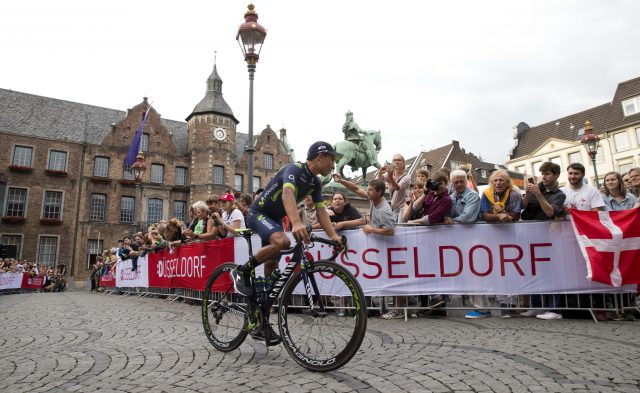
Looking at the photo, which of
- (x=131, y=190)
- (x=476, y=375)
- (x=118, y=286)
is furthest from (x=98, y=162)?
(x=476, y=375)

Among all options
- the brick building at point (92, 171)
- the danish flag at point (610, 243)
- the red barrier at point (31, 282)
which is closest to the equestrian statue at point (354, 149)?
the danish flag at point (610, 243)

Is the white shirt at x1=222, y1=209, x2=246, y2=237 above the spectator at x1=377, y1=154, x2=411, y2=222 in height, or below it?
below

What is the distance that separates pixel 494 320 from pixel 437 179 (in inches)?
87.7

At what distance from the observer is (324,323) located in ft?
11.1

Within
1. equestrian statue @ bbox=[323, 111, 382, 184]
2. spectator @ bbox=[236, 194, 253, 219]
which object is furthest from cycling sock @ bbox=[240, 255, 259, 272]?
equestrian statue @ bbox=[323, 111, 382, 184]

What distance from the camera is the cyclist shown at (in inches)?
139

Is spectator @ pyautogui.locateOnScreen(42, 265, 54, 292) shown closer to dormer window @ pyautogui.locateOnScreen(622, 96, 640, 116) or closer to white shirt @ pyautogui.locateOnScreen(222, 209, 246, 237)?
white shirt @ pyautogui.locateOnScreen(222, 209, 246, 237)

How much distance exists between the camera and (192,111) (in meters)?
41.8

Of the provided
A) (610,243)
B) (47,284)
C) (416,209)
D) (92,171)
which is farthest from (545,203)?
(92,171)

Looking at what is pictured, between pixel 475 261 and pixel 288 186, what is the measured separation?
3.86 m

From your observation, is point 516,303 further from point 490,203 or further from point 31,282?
point 31,282

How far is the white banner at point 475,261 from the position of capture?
594 cm

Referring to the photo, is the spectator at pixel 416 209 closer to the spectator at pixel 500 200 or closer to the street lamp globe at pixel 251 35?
the spectator at pixel 500 200

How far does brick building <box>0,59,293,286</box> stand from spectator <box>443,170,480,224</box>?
3408 cm
